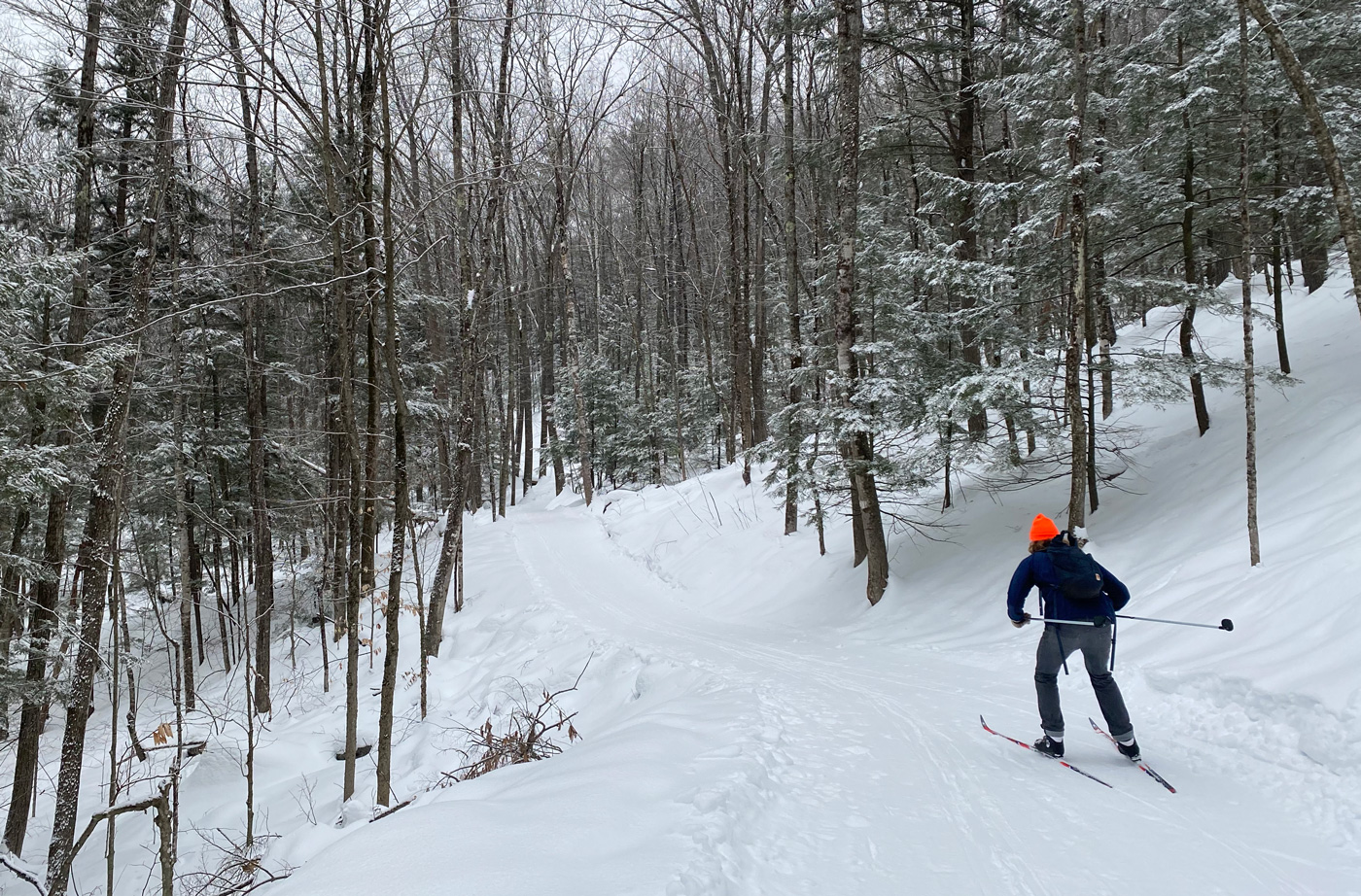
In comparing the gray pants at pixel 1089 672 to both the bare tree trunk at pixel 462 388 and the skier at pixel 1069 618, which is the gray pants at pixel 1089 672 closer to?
the skier at pixel 1069 618

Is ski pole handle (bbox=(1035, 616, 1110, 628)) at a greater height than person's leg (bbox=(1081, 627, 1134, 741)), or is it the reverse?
ski pole handle (bbox=(1035, 616, 1110, 628))

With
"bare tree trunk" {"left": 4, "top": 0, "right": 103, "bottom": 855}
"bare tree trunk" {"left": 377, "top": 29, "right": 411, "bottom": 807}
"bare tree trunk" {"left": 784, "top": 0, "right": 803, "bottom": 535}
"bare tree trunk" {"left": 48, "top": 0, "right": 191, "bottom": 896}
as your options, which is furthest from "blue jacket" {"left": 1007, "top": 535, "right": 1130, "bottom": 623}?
"bare tree trunk" {"left": 4, "top": 0, "right": 103, "bottom": 855}

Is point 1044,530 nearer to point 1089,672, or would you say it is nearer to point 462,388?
point 1089,672

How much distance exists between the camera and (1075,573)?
16.5ft

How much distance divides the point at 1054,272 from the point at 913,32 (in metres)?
4.69

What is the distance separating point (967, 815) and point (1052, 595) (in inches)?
74.9

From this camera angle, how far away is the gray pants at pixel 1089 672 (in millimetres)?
4848

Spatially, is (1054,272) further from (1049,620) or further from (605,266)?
(605,266)

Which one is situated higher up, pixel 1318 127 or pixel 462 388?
pixel 1318 127

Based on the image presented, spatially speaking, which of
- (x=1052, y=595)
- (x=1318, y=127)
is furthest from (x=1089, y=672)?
(x=1318, y=127)

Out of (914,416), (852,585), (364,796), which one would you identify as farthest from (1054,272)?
(364,796)

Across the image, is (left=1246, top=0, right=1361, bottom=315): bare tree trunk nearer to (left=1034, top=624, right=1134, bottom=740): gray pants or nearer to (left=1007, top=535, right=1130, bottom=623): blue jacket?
(left=1007, top=535, right=1130, bottom=623): blue jacket

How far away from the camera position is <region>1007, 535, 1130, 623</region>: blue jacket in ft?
16.5

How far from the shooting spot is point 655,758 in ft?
15.6
